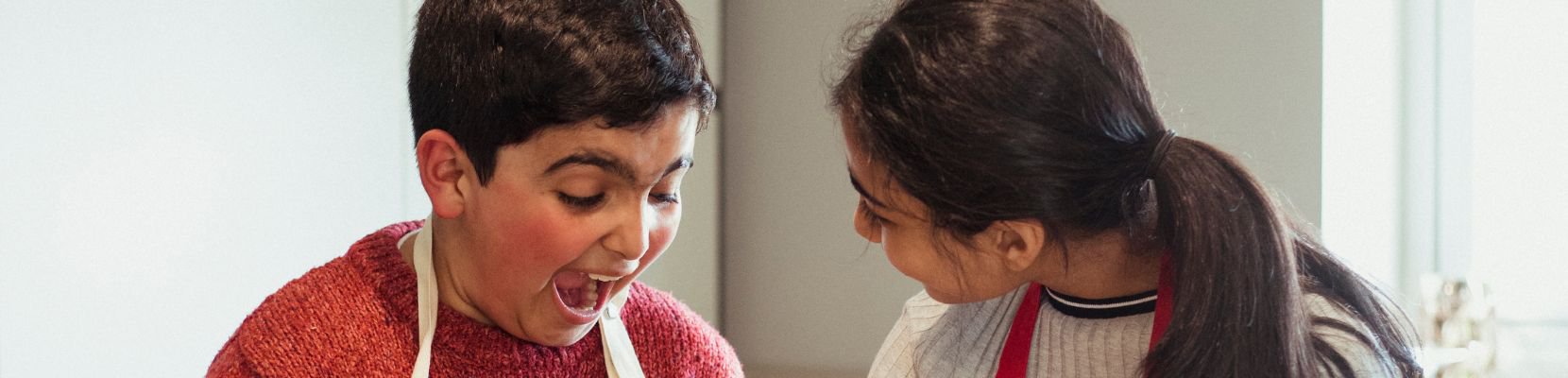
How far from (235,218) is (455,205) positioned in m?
0.34

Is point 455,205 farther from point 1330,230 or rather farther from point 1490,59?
point 1490,59

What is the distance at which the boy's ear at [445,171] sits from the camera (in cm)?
98

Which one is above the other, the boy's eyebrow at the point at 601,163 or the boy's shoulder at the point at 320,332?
the boy's eyebrow at the point at 601,163

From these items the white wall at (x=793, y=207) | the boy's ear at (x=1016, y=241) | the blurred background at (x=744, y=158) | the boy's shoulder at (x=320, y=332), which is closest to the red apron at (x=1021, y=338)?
the boy's ear at (x=1016, y=241)

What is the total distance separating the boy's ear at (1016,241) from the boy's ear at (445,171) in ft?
1.25

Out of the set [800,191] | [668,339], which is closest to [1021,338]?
[668,339]

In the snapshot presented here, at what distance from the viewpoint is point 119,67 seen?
3.59 feet

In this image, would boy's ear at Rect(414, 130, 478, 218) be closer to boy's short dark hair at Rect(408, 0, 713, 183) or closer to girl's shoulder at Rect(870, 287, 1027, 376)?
boy's short dark hair at Rect(408, 0, 713, 183)

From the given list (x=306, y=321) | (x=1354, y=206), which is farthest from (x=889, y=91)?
(x=1354, y=206)

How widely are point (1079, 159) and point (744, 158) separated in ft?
3.62

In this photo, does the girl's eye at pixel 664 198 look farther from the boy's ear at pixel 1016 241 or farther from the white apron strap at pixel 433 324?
the boy's ear at pixel 1016 241

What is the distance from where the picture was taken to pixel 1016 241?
994 mm

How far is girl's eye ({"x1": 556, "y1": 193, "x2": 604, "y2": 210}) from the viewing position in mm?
975

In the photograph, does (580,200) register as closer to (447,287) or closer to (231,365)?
(447,287)
